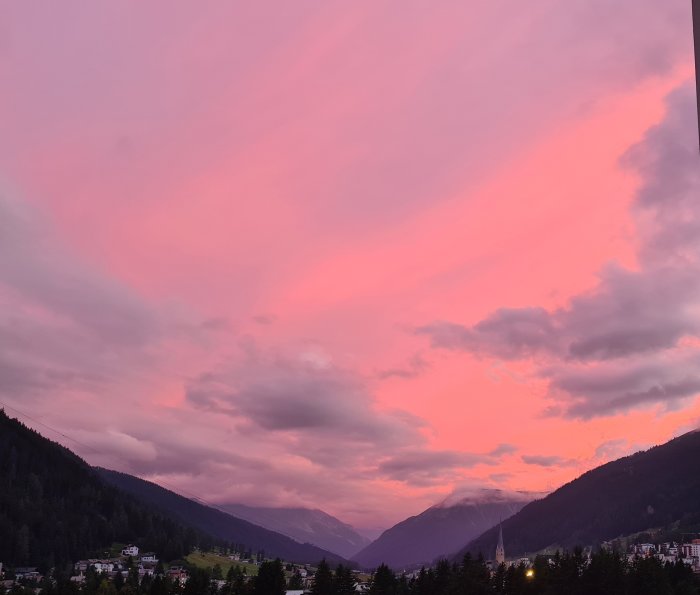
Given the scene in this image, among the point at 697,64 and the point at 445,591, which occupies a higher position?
the point at 697,64

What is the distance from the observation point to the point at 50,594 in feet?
644

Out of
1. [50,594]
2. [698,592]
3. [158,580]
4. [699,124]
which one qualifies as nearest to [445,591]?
[698,592]

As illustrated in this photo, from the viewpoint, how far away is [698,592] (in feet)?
609

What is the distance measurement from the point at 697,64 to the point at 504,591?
193554 millimetres

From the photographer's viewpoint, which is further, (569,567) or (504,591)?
(504,591)

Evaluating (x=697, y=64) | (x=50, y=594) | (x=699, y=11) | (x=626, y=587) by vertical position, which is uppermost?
(x=699, y=11)

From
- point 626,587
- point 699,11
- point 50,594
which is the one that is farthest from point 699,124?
point 50,594

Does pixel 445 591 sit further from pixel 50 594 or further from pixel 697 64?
pixel 697 64

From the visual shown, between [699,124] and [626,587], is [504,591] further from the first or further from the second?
[699,124]

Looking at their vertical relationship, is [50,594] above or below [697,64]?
below

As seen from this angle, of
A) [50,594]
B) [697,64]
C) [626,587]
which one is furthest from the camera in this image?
[50,594]

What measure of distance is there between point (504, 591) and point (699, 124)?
19251 centimetres

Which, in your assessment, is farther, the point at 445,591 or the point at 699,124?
the point at 445,591

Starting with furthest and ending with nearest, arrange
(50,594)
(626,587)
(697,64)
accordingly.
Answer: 1. (50,594)
2. (626,587)
3. (697,64)
